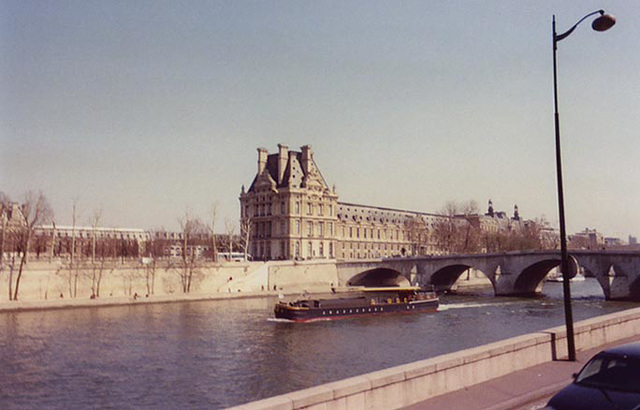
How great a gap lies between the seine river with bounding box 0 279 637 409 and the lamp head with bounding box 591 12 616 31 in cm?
2040

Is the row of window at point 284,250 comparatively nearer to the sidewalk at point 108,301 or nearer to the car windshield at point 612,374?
the sidewalk at point 108,301

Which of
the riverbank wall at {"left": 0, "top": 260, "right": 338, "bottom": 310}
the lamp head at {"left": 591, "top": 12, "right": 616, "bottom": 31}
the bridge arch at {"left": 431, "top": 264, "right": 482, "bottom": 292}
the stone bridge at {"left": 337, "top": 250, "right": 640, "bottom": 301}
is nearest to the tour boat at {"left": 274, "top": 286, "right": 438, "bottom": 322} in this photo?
the stone bridge at {"left": 337, "top": 250, "right": 640, "bottom": 301}

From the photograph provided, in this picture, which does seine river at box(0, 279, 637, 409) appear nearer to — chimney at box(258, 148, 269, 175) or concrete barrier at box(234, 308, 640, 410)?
concrete barrier at box(234, 308, 640, 410)

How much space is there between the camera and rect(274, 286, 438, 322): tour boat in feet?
178

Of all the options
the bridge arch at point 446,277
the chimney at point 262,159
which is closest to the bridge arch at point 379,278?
the bridge arch at point 446,277

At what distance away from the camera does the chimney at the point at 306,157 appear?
120m

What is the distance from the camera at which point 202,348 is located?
124 ft

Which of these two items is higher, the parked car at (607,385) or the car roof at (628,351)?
the car roof at (628,351)

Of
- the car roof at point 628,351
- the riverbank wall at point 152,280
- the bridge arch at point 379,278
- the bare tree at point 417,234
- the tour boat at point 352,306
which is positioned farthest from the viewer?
the bare tree at point 417,234

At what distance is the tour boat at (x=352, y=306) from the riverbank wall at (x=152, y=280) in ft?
68.9

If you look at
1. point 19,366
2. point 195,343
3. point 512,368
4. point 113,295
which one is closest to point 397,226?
point 113,295

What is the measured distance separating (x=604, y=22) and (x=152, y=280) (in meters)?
69.6

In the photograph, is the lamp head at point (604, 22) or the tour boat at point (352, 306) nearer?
the lamp head at point (604, 22)

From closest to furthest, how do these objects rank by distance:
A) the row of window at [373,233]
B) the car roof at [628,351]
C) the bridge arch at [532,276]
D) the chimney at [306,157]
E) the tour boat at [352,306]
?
Answer: the car roof at [628,351], the tour boat at [352,306], the bridge arch at [532,276], the chimney at [306,157], the row of window at [373,233]
